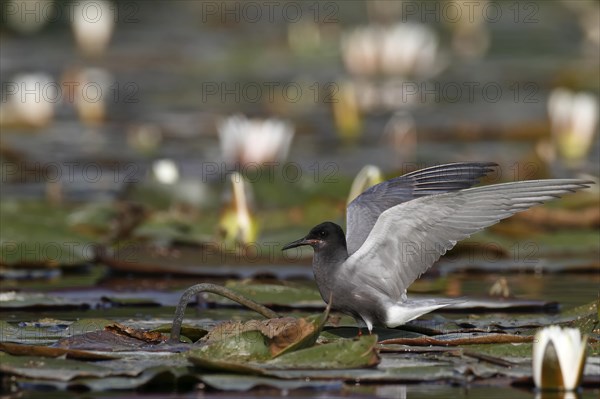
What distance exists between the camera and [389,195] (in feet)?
16.8

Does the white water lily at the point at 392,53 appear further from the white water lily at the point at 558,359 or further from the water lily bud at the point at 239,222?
the white water lily at the point at 558,359

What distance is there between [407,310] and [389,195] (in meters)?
0.57

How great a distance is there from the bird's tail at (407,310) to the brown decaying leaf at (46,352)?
1.20m

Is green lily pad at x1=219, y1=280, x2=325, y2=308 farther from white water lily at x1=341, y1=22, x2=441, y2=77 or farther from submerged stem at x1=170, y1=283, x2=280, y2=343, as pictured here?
white water lily at x1=341, y1=22, x2=441, y2=77

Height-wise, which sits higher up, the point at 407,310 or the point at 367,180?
the point at 367,180

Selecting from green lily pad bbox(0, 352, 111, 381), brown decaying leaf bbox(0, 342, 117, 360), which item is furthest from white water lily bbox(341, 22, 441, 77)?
green lily pad bbox(0, 352, 111, 381)

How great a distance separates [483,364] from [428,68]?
11.9 meters

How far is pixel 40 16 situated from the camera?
21.1m

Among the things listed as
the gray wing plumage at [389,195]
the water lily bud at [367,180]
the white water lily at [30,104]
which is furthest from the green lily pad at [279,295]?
the white water lily at [30,104]

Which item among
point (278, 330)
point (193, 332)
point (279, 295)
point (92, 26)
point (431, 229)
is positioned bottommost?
point (279, 295)

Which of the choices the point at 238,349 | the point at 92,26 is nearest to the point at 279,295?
the point at 238,349

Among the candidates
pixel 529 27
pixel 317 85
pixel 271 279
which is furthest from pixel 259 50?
pixel 271 279

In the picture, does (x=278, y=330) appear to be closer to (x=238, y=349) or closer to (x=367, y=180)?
(x=238, y=349)

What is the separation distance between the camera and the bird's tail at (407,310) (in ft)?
15.4
